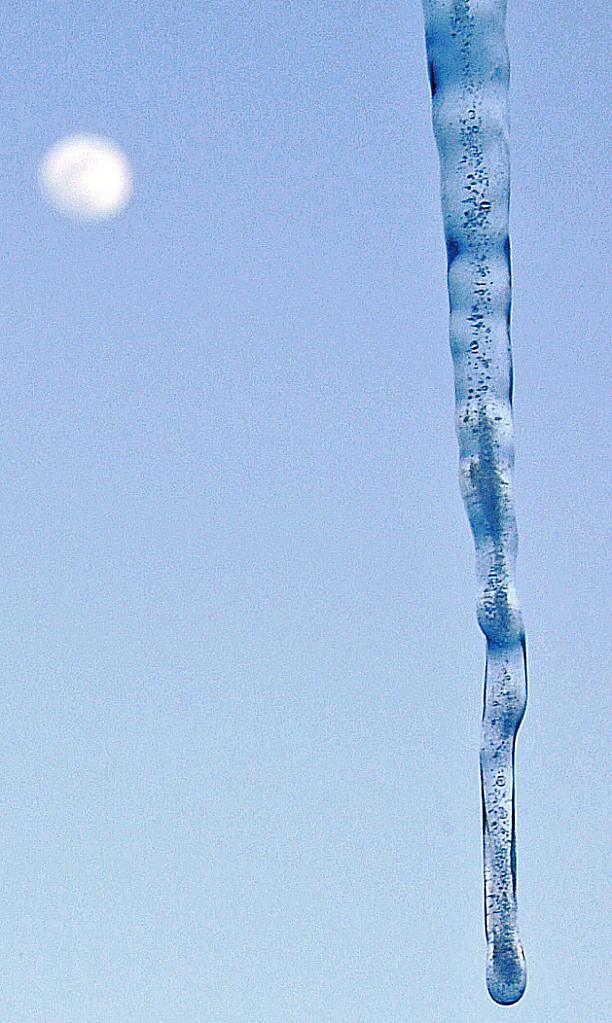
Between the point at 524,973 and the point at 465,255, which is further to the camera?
the point at 465,255

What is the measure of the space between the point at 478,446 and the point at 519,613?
2.25 feet

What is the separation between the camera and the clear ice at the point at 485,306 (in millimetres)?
5469

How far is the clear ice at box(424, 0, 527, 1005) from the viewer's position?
5.47m

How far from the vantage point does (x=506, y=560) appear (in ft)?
18.1

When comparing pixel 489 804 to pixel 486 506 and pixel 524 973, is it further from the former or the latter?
pixel 486 506

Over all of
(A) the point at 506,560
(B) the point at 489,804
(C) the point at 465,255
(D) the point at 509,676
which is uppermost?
(C) the point at 465,255

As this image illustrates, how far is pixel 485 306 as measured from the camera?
220 inches

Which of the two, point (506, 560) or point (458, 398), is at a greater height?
point (458, 398)

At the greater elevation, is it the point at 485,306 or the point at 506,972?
the point at 485,306

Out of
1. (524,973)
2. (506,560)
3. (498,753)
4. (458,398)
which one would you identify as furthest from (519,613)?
(524,973)

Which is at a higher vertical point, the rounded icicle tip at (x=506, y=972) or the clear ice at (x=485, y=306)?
Result: the clear ice at (x=485, y=306)

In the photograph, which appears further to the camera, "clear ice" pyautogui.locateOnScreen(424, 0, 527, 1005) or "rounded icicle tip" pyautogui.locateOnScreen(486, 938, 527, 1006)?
"clear ice" pyautogui.locateOnScreen(424, 0, 527, 1005)

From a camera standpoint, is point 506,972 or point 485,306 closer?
point 506,972

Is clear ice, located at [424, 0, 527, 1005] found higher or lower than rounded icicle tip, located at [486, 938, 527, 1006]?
higher
